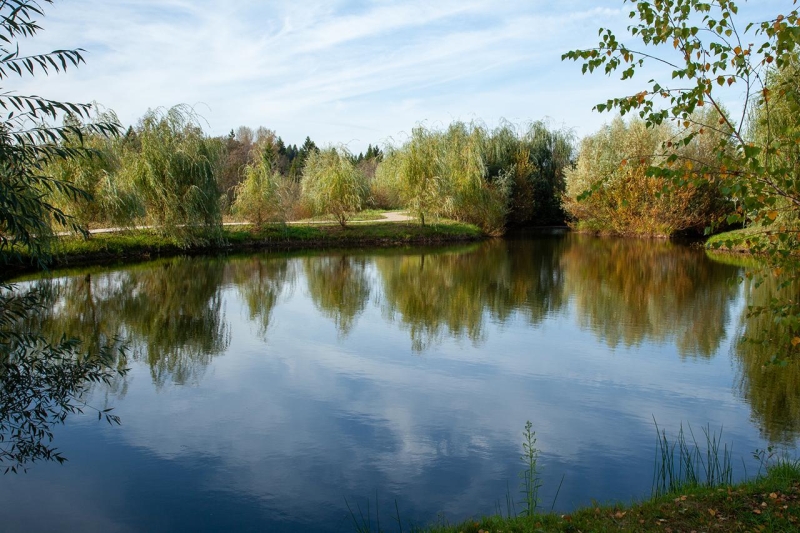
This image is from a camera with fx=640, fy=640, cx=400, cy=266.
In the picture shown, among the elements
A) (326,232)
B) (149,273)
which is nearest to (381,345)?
(149,273)

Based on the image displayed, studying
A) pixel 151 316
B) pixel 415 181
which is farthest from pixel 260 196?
pixel 151 316

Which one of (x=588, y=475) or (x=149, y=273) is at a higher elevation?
(x=149, y=273)

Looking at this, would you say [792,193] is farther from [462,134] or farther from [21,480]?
[462,134]

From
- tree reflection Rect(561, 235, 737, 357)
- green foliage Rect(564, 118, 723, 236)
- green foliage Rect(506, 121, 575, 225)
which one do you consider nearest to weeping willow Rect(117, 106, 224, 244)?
tree reflection Rect(561, 235, 737, 357)

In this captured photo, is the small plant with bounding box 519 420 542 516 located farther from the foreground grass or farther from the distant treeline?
the distant treeline

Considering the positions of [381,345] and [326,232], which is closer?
[381,345]

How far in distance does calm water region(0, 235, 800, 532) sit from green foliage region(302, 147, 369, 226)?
13501 millimetres

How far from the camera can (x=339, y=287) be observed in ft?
59.8

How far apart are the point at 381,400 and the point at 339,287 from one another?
10134 millimetres

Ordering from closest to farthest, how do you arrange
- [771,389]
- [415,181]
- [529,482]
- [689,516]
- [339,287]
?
[689,516] → [529,482] → [771,389] → [339,287] → [415,181]

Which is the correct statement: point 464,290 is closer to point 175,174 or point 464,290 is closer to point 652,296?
point 652,296

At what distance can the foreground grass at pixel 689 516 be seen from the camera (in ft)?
13.9

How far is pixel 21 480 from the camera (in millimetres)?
6012

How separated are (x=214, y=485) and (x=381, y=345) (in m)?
5.74
